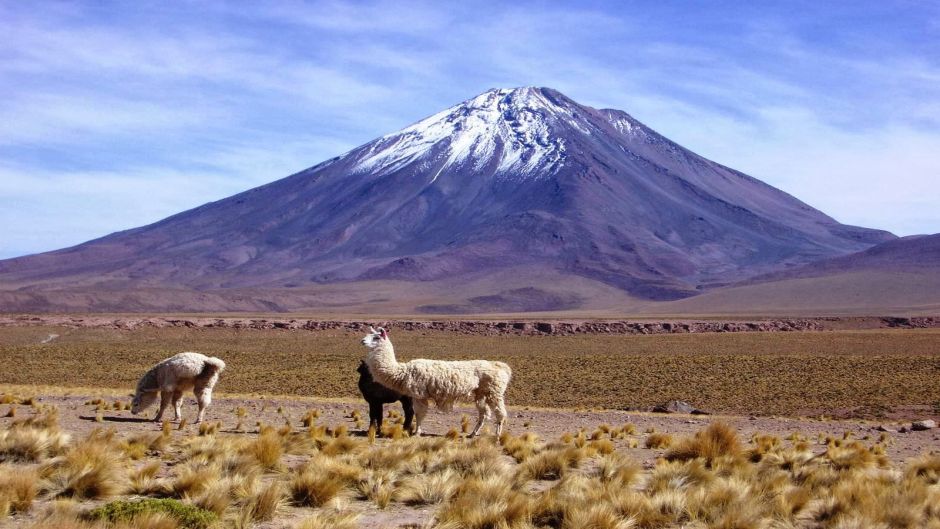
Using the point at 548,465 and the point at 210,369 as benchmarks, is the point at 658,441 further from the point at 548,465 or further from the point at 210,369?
the point at 210,369

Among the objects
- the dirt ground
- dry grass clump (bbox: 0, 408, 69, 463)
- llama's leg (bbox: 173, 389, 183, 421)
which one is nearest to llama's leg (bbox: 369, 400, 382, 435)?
the dirt ground

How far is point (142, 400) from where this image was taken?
50.7 feet

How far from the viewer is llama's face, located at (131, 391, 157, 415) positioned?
15.4 m

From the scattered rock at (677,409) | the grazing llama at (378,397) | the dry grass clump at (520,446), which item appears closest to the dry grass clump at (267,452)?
the dry grass clump at (520,446)

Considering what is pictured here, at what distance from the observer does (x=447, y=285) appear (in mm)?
141125

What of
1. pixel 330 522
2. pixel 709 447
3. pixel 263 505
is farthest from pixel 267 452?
pixel 709 447

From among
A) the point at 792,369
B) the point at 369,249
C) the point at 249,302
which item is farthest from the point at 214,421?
the point at 369,249

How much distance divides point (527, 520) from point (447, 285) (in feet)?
438

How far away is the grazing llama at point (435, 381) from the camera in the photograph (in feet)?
45.8

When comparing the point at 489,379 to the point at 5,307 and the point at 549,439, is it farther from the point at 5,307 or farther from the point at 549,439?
the point at 5,307

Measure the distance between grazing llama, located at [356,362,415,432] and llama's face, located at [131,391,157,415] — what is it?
3.47m

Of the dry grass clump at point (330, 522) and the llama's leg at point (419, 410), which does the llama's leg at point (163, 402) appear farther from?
the dry grass clump at point (330, 522)

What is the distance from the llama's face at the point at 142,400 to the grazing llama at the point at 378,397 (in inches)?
137

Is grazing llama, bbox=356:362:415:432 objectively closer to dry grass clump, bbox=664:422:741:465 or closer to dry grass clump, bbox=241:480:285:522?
dry grass clump, bbox=664:422:741:465
